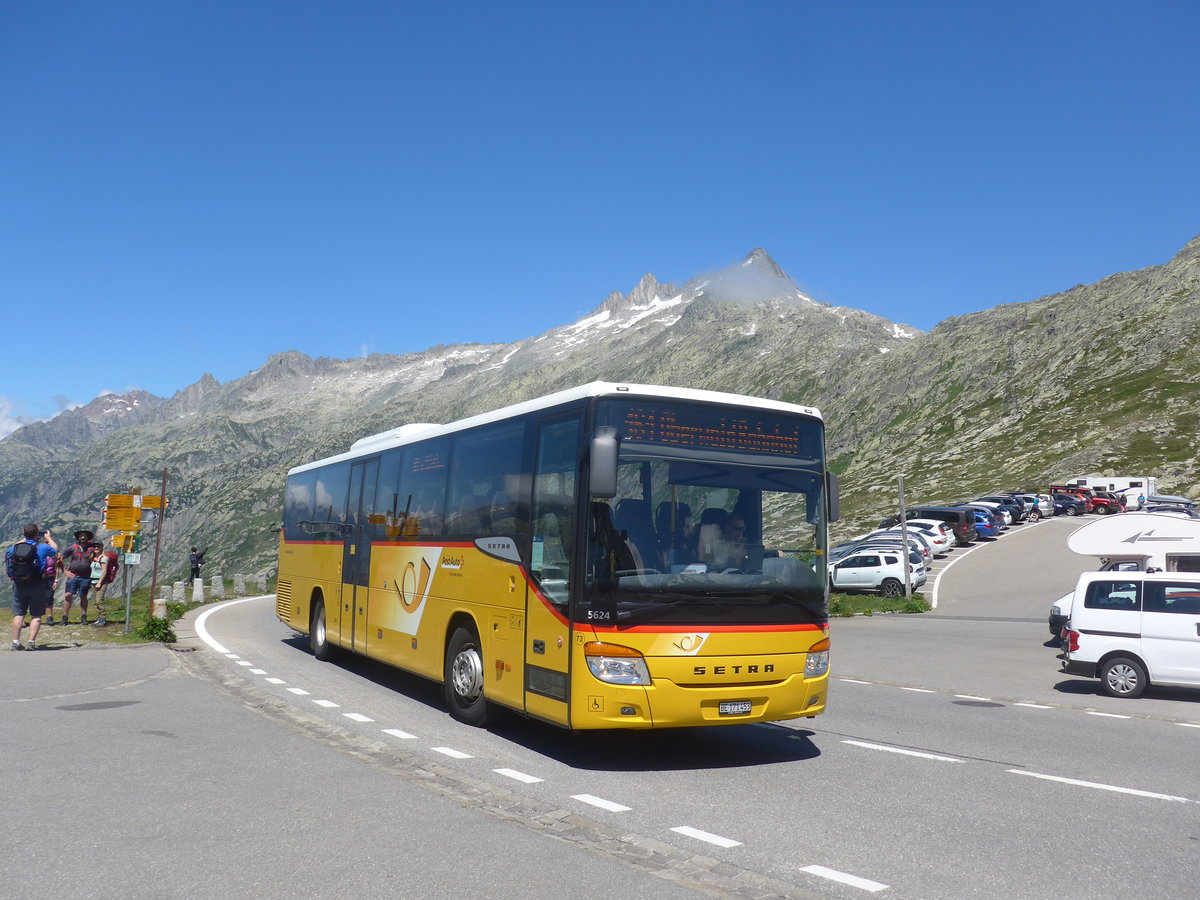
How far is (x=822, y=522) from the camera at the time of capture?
9.37 metres

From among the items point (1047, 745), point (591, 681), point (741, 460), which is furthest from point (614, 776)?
point (1047, 745)

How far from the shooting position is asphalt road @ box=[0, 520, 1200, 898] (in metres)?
5.45

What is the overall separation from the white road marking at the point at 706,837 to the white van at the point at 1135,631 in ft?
34.2

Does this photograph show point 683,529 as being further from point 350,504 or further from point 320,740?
point 350,504

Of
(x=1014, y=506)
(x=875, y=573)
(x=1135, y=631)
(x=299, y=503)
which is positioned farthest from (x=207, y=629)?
(x=1014, y=506)

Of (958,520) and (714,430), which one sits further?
(958,520)

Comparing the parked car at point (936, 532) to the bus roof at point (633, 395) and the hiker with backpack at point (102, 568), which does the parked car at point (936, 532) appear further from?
the bus roof at point (633, 395)

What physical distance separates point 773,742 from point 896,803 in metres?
2.82

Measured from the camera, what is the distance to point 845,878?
544cm

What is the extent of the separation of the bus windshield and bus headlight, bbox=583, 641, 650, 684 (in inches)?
8.9

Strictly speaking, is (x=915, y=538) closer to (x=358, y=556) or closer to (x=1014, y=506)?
(x=1014, y=506)

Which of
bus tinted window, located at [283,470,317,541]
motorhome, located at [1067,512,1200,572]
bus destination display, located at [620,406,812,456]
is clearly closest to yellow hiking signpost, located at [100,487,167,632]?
bus tinted window, located at [283,470,317,541]

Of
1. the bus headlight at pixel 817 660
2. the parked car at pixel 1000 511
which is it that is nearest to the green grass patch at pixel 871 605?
the bus headlight at pixel 817 660

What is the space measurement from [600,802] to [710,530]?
8.39 ft
